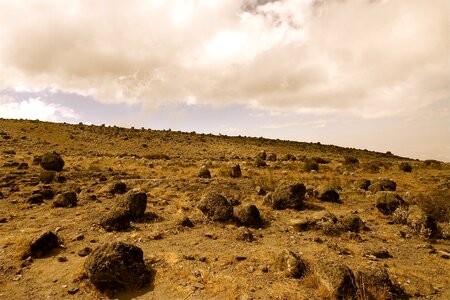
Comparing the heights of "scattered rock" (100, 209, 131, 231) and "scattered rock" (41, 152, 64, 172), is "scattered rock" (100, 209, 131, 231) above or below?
below

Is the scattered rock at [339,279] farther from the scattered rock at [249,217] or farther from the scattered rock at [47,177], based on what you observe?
the scattered rock at [47,177]

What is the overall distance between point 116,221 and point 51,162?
41.5 ft

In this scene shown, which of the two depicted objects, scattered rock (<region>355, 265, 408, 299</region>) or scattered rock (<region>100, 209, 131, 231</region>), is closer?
scattered rock (<region>355, 265, 408, 299</region>)

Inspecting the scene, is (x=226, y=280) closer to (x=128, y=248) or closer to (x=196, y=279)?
(x=196, y=279)

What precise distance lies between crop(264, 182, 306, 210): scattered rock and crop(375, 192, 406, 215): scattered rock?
127 inches

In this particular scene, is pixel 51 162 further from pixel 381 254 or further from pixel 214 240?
pixel 381 254

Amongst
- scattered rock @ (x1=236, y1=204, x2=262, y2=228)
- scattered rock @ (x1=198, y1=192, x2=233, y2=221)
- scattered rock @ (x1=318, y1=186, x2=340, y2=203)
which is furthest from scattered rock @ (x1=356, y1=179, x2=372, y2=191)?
scattered rock @ (x1=198, y1=192, x2=233, y2=221)

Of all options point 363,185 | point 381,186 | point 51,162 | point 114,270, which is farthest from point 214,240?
point 51,162

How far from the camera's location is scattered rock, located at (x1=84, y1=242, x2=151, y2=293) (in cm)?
816

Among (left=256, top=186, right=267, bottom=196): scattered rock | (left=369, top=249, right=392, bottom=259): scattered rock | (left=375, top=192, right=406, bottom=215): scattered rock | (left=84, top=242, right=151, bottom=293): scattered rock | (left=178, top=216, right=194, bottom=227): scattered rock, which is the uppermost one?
(left=375, top=192, right=406, bottom=215): scattered rock

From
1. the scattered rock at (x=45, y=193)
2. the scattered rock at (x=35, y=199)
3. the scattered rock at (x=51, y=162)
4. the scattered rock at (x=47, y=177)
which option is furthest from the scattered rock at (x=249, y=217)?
the scattered rock at (x=51, y=162)

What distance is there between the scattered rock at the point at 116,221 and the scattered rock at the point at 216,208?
2845 mm

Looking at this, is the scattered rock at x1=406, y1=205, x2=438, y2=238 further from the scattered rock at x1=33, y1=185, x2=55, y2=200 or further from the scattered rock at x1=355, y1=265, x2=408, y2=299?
the scattered rock at x1=33, y1=185, x2=55, y2=200

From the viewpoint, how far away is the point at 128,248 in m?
8.68
